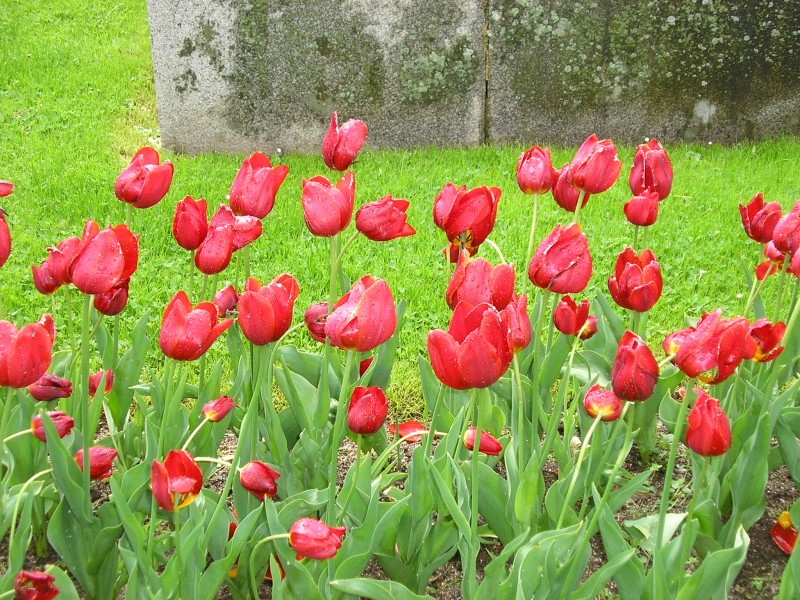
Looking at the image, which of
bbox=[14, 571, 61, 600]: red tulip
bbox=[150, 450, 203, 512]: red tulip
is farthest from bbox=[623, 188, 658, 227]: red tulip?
bbox=[14, 571, 61, 600]: red tulip

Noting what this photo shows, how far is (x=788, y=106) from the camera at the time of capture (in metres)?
4.70

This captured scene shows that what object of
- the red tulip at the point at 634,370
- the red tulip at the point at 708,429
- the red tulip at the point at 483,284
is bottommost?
the red tulip at the point at 708,429

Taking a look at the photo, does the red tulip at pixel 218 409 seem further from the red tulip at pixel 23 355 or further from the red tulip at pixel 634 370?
the red tulip at pixel 634 370

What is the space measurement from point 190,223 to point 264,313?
31 centimetres

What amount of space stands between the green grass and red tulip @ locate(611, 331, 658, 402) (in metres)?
1.24

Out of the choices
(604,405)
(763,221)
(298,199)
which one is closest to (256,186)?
(604,405)

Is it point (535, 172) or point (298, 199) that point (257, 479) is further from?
point (298, 199)

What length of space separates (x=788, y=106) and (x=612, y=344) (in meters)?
3.21

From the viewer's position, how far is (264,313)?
1.31 metres

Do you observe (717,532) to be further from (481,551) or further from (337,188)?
(337,188)

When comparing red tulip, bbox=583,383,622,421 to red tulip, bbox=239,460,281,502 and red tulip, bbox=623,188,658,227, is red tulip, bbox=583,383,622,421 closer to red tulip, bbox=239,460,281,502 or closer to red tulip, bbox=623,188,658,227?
red tulip, bbox=623,188,658,227

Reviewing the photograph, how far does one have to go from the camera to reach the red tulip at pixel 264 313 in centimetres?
130

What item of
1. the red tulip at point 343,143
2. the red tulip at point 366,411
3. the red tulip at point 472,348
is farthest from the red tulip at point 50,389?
the red tulip at point 472,348

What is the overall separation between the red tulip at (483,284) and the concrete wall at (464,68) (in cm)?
319
